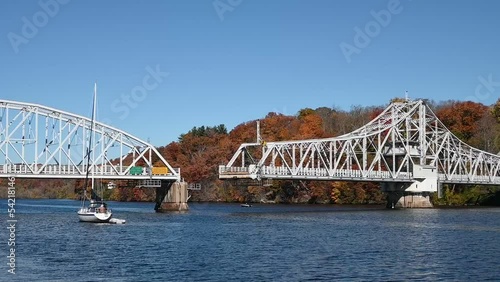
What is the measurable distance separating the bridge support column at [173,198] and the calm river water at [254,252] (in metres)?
34.7

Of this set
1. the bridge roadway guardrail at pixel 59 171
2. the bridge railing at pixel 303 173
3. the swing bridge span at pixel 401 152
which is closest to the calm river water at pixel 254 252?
the bridge roadway guardrail at pixel 59 171

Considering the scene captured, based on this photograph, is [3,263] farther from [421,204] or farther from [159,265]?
[421,204]

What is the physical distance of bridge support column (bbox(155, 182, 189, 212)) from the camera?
127 meters

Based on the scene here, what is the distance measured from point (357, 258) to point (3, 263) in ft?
89.1

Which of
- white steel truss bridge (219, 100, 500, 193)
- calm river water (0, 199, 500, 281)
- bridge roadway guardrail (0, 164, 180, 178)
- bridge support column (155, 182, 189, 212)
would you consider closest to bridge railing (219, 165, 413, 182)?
white steel truss bridge (219, 100, 500, 193)

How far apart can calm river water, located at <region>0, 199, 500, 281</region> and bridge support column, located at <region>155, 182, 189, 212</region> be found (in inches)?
1365

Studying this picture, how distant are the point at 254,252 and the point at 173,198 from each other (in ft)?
A: 230

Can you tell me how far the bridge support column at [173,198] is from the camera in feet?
417

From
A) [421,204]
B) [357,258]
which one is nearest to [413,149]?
[421,204]

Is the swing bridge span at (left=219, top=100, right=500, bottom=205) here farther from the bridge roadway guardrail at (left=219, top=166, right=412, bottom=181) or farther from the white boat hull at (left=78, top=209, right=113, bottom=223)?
the white boat hull at (left=78, top=209, right=113, bottom=223)

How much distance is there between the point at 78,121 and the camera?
125312 mm

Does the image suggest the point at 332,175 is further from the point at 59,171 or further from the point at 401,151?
the point at 59,171

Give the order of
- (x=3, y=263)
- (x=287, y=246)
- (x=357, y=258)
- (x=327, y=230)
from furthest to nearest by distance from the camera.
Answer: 1. (x=327, y=230)
2. (x=287, y=246)
3. (x=357, y=258)
4. (x=3, y=263)

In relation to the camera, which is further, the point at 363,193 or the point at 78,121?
the point at 363,193
